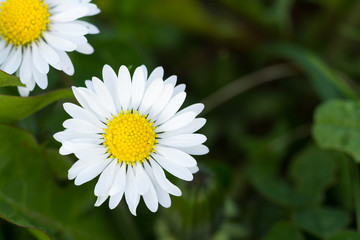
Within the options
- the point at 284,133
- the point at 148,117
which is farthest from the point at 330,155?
the point at 148,117

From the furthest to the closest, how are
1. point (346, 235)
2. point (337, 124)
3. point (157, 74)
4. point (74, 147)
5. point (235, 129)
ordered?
point (235, 129) → point (337, 124) → point (346, 235) → point (157, 74) → point (74, 147)

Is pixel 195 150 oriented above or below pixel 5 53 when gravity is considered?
below

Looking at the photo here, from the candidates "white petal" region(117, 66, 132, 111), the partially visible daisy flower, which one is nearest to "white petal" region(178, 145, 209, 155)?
the partially visible daisy flower

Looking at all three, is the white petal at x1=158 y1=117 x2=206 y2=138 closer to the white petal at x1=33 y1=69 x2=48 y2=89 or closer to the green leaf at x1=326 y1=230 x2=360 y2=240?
the white petal at x1=33 y1=69 x2=48 y2=89

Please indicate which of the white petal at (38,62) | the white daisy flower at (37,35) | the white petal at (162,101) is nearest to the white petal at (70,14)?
the white daisy flower at (37,35)

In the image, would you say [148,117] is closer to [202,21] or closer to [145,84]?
[145,84]

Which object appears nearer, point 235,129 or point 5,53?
point 5,53

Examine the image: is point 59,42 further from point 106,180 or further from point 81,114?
point 106,180

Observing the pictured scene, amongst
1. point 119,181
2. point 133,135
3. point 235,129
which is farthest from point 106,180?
point 235,129
